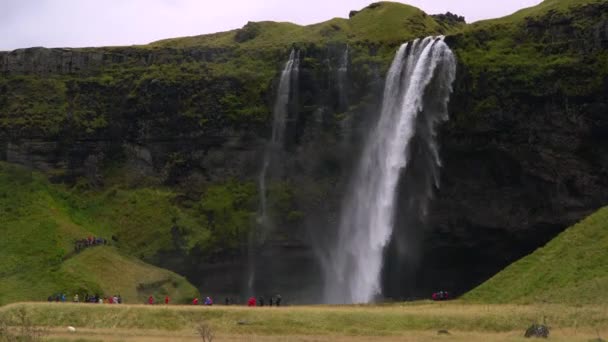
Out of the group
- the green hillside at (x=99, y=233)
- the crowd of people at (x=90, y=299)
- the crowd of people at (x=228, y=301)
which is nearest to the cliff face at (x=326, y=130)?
the green hillside at (x=99, y=233)

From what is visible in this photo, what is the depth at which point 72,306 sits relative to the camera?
166 feet

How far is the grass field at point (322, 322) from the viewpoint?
139 ft

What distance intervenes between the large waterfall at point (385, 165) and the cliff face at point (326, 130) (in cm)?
114

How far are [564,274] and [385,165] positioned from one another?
24.5 meters

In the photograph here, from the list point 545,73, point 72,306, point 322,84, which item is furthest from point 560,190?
point 72,306

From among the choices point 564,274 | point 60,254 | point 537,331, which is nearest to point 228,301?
point 60,254

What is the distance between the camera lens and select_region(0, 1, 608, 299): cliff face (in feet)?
222

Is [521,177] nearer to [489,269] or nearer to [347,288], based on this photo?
[489,269]

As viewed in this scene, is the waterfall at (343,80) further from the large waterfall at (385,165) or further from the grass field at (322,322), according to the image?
the grass field at (322,322)

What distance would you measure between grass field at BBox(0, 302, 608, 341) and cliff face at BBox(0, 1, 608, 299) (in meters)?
21.6

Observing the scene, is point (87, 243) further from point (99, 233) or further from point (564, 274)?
point (564, 274)

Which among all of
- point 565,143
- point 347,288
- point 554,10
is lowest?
point 347,288

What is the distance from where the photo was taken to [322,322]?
150 ft

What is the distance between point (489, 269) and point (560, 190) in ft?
32.2
